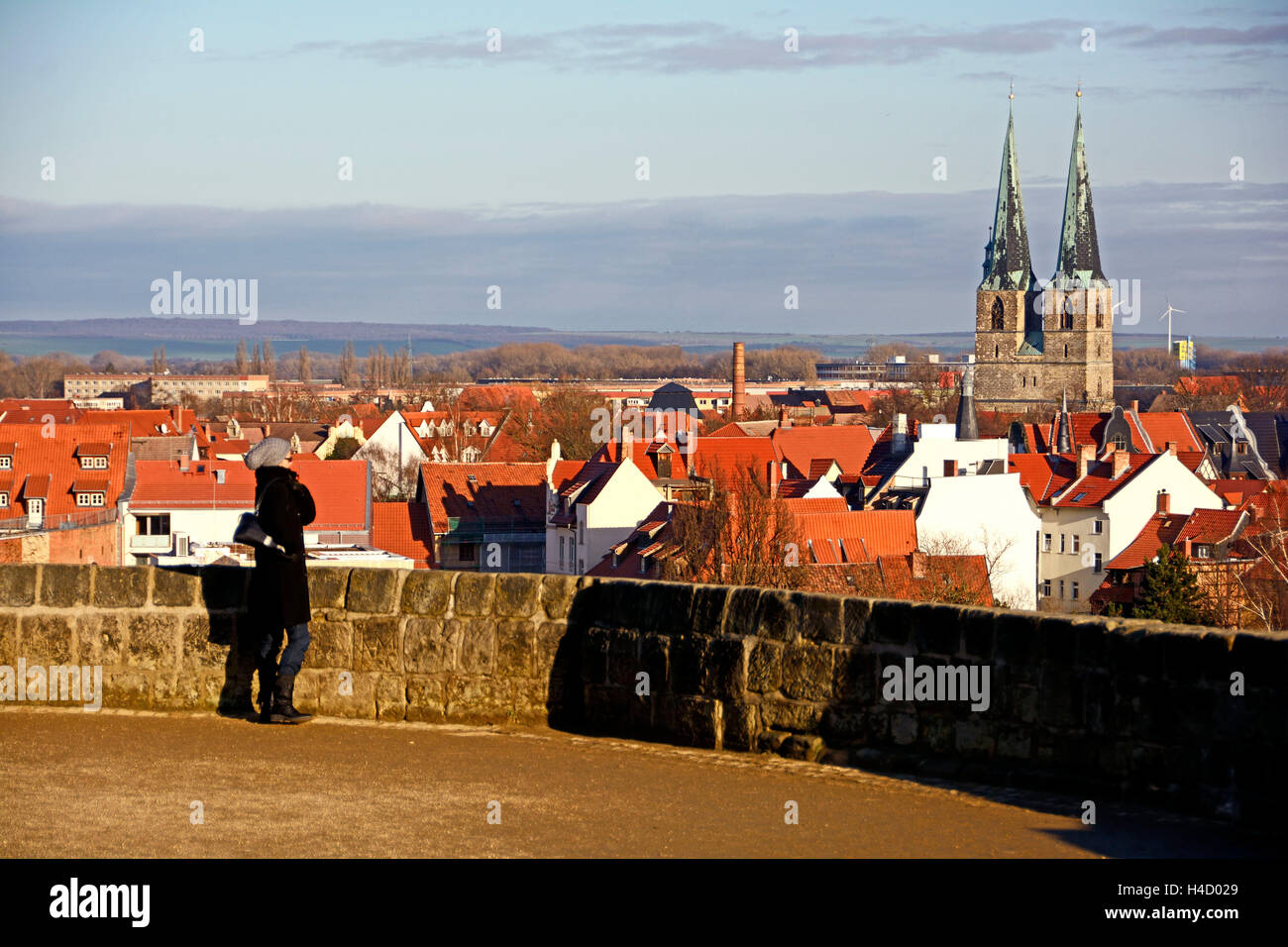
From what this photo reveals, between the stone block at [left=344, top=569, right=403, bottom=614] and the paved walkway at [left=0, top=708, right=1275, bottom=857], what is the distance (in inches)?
28.1

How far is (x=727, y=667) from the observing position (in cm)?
819

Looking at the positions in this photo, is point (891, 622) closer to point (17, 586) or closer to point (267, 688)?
point (267, 688)

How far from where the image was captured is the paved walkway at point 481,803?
6277mm

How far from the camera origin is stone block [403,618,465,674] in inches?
345

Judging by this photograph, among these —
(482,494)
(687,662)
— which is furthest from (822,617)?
(482,494)

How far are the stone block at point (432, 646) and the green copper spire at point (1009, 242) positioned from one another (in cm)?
15911

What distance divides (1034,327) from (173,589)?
169m

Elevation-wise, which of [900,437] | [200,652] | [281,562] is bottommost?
[200,652]

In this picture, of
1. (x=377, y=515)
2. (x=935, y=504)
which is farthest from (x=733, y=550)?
(x=377, y=515)

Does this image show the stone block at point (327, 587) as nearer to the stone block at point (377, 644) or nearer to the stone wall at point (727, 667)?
the stone wall at point (727, 667)

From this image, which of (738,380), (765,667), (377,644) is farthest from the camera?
(738,380)

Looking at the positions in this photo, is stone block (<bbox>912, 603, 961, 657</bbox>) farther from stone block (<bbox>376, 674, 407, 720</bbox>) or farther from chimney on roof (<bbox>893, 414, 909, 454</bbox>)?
chimney on roof (<bbox>893, 414, 909, 454</bbox>)

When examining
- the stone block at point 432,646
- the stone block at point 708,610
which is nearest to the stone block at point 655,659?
the stone block at point 708,610
